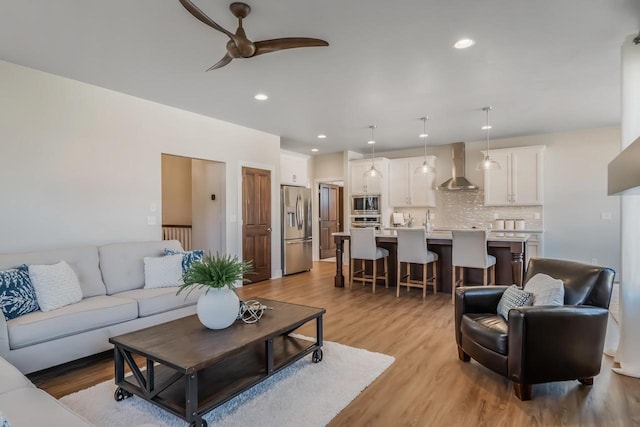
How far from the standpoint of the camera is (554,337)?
2254mm

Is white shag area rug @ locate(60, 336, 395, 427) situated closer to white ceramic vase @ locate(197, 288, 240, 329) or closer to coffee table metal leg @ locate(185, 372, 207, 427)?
coffee table metal leg @ locate(185, 372, 207, 427)

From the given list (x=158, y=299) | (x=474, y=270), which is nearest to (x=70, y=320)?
(x=158, y=299)

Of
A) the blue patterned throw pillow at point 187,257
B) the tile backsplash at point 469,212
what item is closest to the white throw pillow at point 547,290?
the blue patterned throw pillow at point 187,257

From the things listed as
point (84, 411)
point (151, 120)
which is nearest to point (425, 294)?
point (84, 411)

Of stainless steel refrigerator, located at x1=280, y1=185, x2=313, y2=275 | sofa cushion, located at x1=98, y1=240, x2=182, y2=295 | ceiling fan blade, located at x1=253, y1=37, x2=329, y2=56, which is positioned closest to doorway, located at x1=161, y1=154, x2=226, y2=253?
stainless steel refrigerator, located at x1=280, y1=185, x2=313, y2=275

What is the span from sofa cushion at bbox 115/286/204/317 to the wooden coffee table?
807 millimetres

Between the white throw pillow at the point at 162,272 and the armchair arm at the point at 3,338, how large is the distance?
1.31 m

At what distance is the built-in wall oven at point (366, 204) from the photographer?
7.65 meters

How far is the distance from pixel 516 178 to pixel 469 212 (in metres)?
1.11

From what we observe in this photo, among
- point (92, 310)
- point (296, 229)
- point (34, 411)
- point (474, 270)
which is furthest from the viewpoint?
point (296, 229)

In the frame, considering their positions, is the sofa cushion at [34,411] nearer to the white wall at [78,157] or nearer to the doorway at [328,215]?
the white wall at [78,157]

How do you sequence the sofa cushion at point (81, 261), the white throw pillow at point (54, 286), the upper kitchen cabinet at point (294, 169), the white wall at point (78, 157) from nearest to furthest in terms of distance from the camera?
the white throw pillow at point (54, 286) < the sofa cushion at point (81, 261) < the white wall at point (78, 157) < the upper kitchen cabinet at point (294, 169)

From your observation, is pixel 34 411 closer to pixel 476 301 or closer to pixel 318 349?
pixel 318 349

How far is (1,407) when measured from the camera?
1.44m
